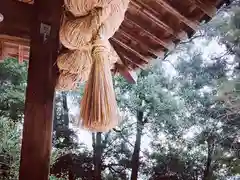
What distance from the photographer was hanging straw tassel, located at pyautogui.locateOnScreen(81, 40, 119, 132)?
812mm

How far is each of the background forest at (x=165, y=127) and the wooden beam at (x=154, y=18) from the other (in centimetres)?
427

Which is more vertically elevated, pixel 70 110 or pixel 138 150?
pixel 70 110

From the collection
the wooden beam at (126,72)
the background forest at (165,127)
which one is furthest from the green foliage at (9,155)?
the wooden beam at (126,72)

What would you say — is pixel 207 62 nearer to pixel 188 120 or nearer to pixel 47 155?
pixel 188 120

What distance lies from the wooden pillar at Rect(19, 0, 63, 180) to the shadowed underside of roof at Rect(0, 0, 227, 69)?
0.06 metres

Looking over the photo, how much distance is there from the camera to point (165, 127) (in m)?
6.04

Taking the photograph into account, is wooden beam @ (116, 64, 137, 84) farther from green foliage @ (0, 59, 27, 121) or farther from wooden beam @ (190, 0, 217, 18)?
green foliage @ (0, 59, 27, 121)

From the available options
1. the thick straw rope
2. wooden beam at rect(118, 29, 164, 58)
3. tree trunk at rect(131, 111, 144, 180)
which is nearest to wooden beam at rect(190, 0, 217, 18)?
wooden beam at rect(118, 29, 164, 58)

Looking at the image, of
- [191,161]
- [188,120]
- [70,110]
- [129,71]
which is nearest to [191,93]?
[188,120]

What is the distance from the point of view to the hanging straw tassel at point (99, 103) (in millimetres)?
812

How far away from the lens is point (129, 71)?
5.45 ft

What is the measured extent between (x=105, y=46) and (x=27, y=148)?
1.05ft

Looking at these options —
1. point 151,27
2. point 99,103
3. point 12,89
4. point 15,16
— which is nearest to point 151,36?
point 151,27

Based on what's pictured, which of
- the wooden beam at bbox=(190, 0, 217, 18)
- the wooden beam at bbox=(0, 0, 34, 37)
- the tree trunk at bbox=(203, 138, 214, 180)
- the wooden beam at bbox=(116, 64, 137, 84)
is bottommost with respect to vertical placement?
the wooden beam at bbox=(0, 0, 34, 37)
